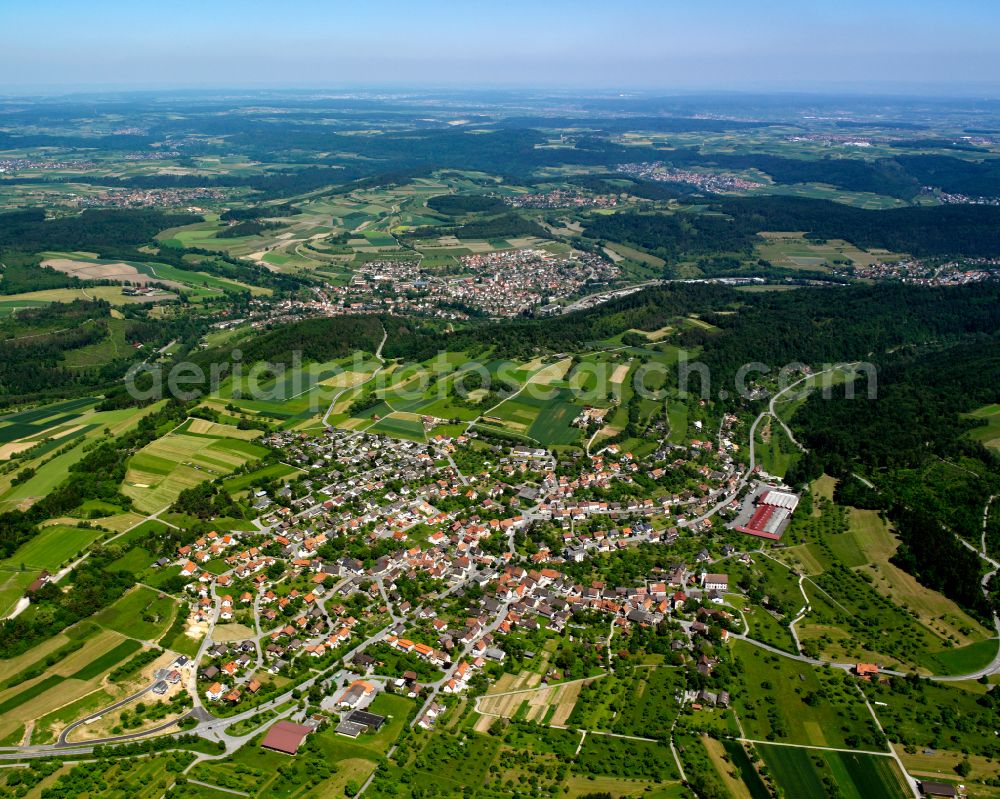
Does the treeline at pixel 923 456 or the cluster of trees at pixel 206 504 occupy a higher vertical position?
the treeline at pixel 923 456

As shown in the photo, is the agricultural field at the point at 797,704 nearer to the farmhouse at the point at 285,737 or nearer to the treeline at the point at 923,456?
the treeline at the point at 923,456

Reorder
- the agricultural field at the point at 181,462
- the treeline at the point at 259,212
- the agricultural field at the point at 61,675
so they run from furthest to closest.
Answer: the treeline at the point at 259,212 → the agricultural field at the point at 181,462 → the agricultural field at the point at 61,675

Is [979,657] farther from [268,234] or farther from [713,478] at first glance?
[268,234]

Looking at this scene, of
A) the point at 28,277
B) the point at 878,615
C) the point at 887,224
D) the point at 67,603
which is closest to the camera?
the point at 67,603

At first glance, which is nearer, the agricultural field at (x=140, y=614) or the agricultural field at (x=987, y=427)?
the agricultural field at (x=140, y=614)

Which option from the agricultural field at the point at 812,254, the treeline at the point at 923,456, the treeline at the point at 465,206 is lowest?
the treeline at the point at 923,456

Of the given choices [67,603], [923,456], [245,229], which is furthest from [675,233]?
[67,603]

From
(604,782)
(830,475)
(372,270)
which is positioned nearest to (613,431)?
(830,475)

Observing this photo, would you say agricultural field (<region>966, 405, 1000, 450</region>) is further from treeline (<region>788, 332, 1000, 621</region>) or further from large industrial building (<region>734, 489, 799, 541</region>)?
large industrial building (<region>734, 489, 799, 541</region>)

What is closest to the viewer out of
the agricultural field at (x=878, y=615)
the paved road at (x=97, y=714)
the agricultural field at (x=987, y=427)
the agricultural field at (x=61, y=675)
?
the paved road at (x=97, y=714)

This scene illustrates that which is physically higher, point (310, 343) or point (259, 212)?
point (259, 212)

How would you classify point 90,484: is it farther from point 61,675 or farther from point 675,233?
point 675,233

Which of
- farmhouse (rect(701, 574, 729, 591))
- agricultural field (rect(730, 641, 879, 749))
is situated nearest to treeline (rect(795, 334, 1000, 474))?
farmhouse (rect(701, 574, 729, 591))

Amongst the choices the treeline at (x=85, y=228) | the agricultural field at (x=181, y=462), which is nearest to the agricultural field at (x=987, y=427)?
→ the agricultural field at (x=181, y=462)
